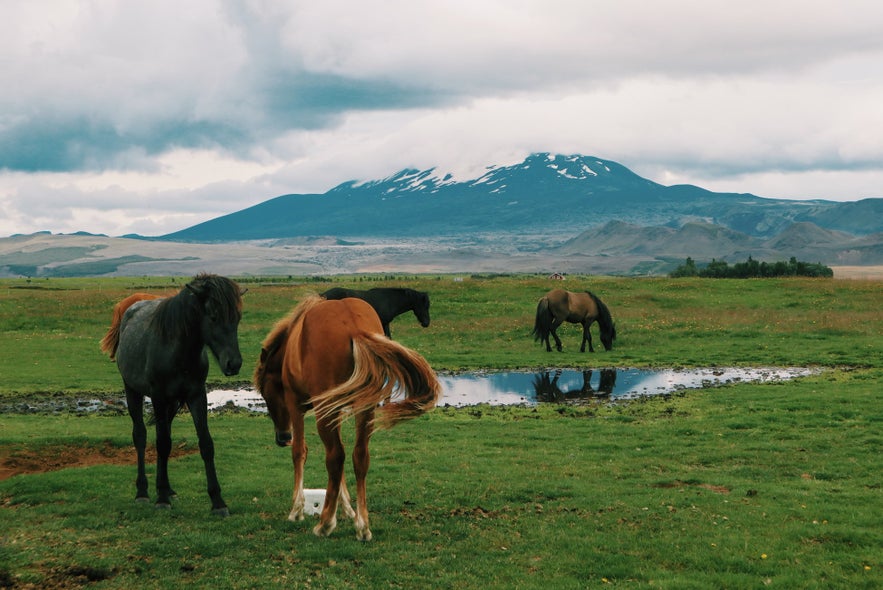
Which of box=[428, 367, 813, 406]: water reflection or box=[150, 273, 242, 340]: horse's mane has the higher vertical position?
box=[150, 273, 242, 340]: horse's mane

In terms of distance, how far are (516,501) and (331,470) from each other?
3380 millimetres

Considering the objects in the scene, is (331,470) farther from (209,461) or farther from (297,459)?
(209,461)

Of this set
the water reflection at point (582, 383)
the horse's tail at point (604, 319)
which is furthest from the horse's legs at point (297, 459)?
the horse's tail at point (604, 319)

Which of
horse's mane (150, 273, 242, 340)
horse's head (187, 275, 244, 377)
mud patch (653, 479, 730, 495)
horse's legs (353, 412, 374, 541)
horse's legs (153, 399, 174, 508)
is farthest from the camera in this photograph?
mud patch (653, 479, 730, 495)

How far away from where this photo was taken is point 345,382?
9.13m

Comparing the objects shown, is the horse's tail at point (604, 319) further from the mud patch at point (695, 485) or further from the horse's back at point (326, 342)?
the horse's back at point (326, 342)

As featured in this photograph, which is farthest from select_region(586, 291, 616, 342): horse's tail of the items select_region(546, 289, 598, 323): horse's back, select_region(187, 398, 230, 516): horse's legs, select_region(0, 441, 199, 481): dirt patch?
select_region(187, 398, 230, 516): horse's legs

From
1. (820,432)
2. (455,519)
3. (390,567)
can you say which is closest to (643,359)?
(820,432)

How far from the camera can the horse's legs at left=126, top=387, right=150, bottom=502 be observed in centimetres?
1102

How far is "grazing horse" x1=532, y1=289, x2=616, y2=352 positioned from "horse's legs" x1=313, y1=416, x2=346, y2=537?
86.7 ft

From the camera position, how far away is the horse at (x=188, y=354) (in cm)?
983

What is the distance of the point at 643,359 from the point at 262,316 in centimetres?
2396

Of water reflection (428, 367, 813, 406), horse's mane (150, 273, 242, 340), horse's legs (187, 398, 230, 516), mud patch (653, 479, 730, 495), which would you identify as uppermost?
horse's mane (150, 273, 242, 340)

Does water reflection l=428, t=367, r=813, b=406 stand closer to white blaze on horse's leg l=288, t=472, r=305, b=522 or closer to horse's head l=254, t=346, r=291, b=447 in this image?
horse's head l=254, t=346, r=291, b=447
